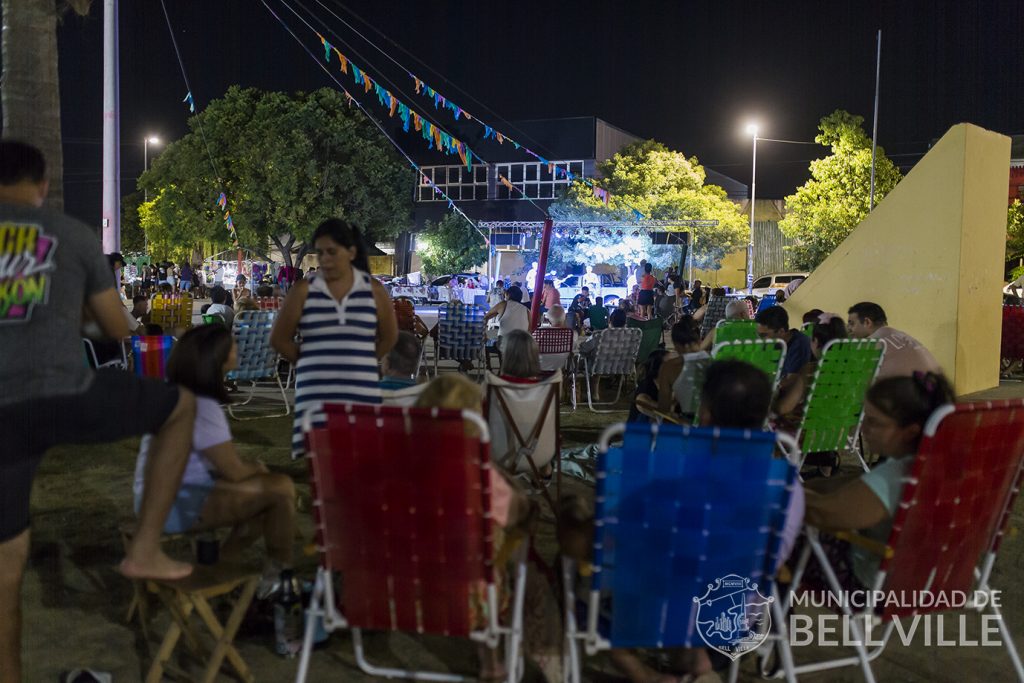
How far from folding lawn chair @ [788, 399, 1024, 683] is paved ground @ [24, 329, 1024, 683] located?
55cm

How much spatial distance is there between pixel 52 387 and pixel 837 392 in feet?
13.9

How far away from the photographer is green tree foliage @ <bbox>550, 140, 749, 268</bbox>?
3547 centimetres

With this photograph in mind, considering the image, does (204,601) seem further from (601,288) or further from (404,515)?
(601,288)

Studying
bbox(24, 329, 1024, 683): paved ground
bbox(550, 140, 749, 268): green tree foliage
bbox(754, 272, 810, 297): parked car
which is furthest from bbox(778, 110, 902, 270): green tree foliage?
bbox(24, 329, 1024, 683): paved ground

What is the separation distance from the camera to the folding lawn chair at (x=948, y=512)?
2.39 m

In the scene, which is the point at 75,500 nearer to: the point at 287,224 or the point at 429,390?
the point at 429,390

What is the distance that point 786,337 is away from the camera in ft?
20.1

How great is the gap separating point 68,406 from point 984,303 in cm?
1034

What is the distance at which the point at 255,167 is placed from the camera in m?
34.1

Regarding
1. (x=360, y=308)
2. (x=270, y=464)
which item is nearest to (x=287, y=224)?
(x=270, y=464)

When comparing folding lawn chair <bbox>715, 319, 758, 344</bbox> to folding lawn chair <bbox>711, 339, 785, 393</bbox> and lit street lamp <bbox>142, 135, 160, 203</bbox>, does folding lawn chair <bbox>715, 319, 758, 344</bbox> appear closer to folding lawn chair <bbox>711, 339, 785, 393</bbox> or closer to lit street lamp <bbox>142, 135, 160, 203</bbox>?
folding lawn chair <bbox>711, 339, 785, 393</bbox>

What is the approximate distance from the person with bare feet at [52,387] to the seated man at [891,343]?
3896mm

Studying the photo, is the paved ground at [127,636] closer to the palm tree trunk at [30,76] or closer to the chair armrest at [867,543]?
the chair armrest at [867,543]
